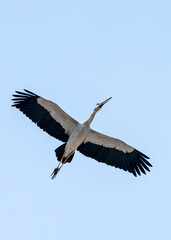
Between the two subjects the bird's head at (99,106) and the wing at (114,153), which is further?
the wing at (114,153)

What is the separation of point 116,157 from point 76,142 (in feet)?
5.41

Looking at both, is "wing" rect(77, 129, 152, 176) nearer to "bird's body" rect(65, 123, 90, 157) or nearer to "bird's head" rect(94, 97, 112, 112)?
"bird's body" rect(65, 123, 90, 157)

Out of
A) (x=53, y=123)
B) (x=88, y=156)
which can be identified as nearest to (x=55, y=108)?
(x=53, y=123)

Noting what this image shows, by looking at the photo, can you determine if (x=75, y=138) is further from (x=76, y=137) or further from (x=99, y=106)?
(x=99, y=106)

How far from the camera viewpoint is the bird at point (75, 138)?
1908 centimetres

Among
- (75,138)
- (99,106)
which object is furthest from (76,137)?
(99,106)

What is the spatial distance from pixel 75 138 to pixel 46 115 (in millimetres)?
1145

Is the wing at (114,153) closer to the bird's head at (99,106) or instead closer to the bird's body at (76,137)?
the bird's body at (76,137)

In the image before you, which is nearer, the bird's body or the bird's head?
the bird's body

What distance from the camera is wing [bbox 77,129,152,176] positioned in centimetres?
1980

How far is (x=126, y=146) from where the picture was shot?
19953 mm

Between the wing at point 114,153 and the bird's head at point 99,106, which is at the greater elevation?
the bird's head at point 99,106

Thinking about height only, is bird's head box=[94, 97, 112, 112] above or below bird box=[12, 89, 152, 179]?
above

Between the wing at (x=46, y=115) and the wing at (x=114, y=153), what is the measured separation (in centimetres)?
79
